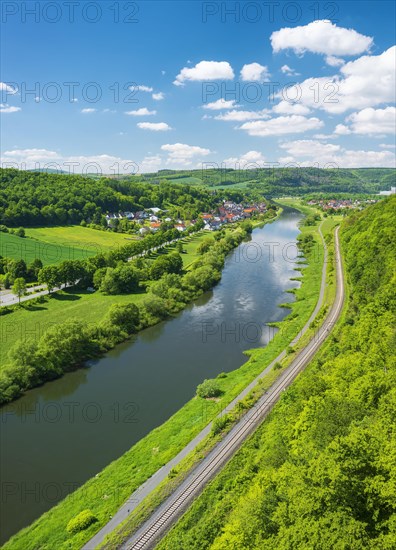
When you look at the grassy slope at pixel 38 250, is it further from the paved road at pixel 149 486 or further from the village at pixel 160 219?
the paved road at pixel 149 486

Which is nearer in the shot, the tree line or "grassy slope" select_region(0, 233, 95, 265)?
the tree line

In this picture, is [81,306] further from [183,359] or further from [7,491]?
[7,491]

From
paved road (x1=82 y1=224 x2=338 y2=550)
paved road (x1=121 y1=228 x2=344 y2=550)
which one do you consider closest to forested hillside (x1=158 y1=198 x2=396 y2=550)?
paved road (x1=121 y1=228 x2=344 y2=550)

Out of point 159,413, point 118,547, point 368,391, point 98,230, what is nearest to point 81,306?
point 159,413

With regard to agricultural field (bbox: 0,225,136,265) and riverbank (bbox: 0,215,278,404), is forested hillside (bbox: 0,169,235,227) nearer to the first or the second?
agricultural field (bbox: 0,225,136,265)

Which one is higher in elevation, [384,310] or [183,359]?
[384,310]
